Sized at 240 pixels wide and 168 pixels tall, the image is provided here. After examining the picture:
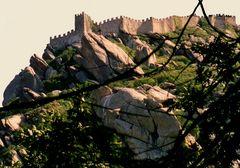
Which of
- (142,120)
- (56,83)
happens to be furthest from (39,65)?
(142,120)

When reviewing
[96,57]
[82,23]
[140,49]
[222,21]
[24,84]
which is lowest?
[24,84]

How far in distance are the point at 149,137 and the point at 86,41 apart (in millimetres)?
30629

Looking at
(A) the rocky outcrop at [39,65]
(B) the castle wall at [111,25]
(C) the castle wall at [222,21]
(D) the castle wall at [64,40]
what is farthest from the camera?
(C) the castle wall at [222,21]

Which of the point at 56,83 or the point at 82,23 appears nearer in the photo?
the point at 56,83

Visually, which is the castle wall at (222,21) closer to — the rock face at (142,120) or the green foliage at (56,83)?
the green foliage at (56,83)

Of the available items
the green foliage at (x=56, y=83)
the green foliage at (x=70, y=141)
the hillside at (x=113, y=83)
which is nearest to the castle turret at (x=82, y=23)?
the hillside at (x=113, y=83)

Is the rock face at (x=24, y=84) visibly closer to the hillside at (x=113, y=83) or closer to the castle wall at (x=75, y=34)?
the hillside at (x=113, y=83)

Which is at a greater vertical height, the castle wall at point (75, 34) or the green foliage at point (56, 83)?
the castle wall at point (75, 34)

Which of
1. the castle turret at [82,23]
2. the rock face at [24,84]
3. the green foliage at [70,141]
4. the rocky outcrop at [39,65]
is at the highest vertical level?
the green foliage at [70,141]

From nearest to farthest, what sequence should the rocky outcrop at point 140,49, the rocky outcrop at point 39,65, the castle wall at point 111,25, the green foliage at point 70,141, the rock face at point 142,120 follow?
the green foliage at point 70,141 < the rock face at point 142,120 < the rocky outcrop at point 140,49 < the rocky outcrop at point 39,65 < the castle wall at point 111,25

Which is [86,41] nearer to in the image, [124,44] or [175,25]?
[124,44]

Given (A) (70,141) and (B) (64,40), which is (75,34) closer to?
(B) (64,40)

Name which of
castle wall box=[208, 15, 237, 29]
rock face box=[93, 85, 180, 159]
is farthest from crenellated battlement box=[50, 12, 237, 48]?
rock face box=[93, 85, 180, 159]

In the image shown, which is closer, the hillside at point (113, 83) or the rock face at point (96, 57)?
the hillside at point (113, 83)
